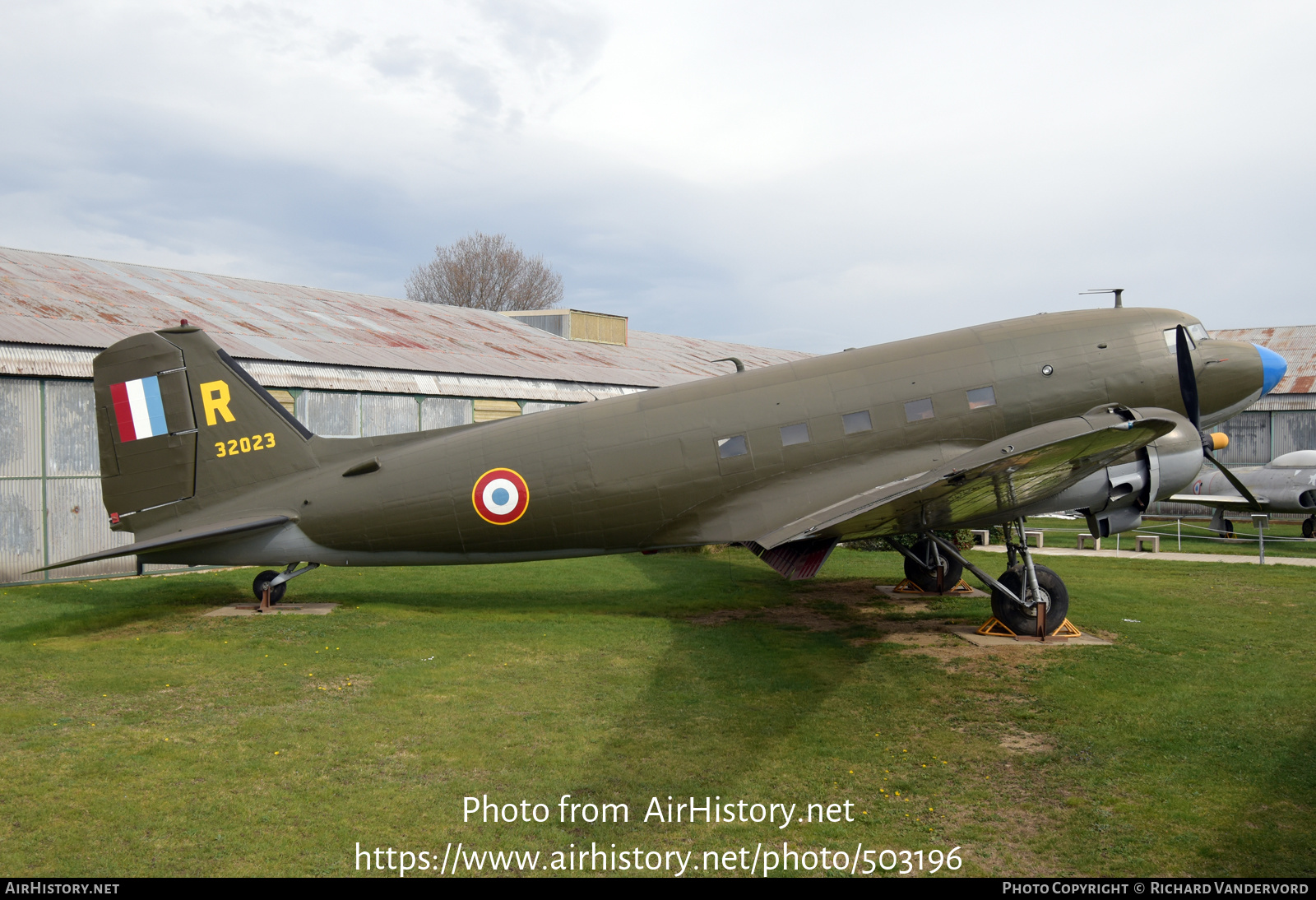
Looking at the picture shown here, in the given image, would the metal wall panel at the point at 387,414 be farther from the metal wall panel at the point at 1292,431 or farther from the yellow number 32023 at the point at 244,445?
the metal wall panel at the point at 1292,431

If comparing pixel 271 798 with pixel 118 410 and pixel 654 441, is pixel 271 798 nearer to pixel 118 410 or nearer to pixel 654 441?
pixel 654 441

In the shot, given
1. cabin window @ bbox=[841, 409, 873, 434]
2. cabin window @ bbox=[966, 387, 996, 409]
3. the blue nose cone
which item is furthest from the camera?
the blue nose cone

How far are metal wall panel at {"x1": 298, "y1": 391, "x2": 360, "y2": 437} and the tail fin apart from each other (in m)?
8.50

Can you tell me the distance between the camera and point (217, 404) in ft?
48.0

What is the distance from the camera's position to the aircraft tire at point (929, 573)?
17453mm

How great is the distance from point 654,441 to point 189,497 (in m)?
8.14

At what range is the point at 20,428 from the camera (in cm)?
1912

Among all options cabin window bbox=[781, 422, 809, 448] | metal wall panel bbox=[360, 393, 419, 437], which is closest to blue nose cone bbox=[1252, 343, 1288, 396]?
cabin window bbox=[781, 422, 809, 448]

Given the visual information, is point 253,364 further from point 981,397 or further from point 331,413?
point 981,397

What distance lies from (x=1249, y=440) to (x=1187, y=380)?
30.6 meters

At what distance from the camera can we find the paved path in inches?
848

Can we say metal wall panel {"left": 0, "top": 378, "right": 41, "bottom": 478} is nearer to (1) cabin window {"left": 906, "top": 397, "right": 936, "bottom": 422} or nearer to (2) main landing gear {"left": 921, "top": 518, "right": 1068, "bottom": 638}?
(1) cabin window {"left": 906, "top": 397, "right": 936, "bottom": 422}

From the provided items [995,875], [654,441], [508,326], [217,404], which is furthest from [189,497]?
[508,326]

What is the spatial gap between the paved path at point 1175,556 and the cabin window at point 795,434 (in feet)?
42.4
